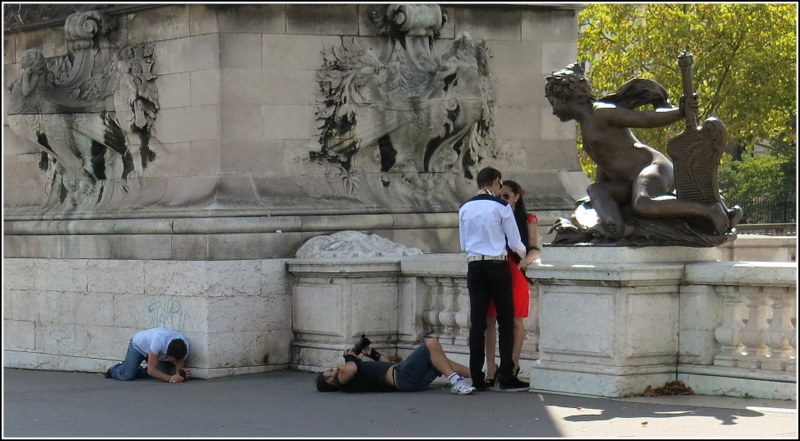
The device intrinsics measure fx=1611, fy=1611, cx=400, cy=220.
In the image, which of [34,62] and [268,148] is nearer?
[268,148]

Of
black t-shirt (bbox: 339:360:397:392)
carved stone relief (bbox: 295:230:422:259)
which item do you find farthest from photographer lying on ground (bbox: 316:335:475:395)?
carved stone relief (bbox: 295:230:422:259)

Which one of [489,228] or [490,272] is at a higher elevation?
[489,228]

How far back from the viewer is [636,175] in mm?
13117

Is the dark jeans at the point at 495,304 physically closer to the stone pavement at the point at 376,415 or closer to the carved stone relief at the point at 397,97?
the stone pavement at the point at 376,415

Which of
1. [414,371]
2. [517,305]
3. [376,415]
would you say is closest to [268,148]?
[414,371]

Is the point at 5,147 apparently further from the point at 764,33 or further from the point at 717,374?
the point at 764,33

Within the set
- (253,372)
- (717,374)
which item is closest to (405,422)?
(717,374)

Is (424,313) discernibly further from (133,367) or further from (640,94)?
(640,94)

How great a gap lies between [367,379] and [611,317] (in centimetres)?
212

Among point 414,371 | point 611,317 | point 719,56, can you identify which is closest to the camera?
point 611,317

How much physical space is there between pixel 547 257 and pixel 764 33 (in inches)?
950

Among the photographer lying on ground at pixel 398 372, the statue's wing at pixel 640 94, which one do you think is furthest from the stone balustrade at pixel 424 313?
the statue's wing at pixel 640 94

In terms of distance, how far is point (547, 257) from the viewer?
12.8 m

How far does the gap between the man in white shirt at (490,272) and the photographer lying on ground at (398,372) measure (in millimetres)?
268
